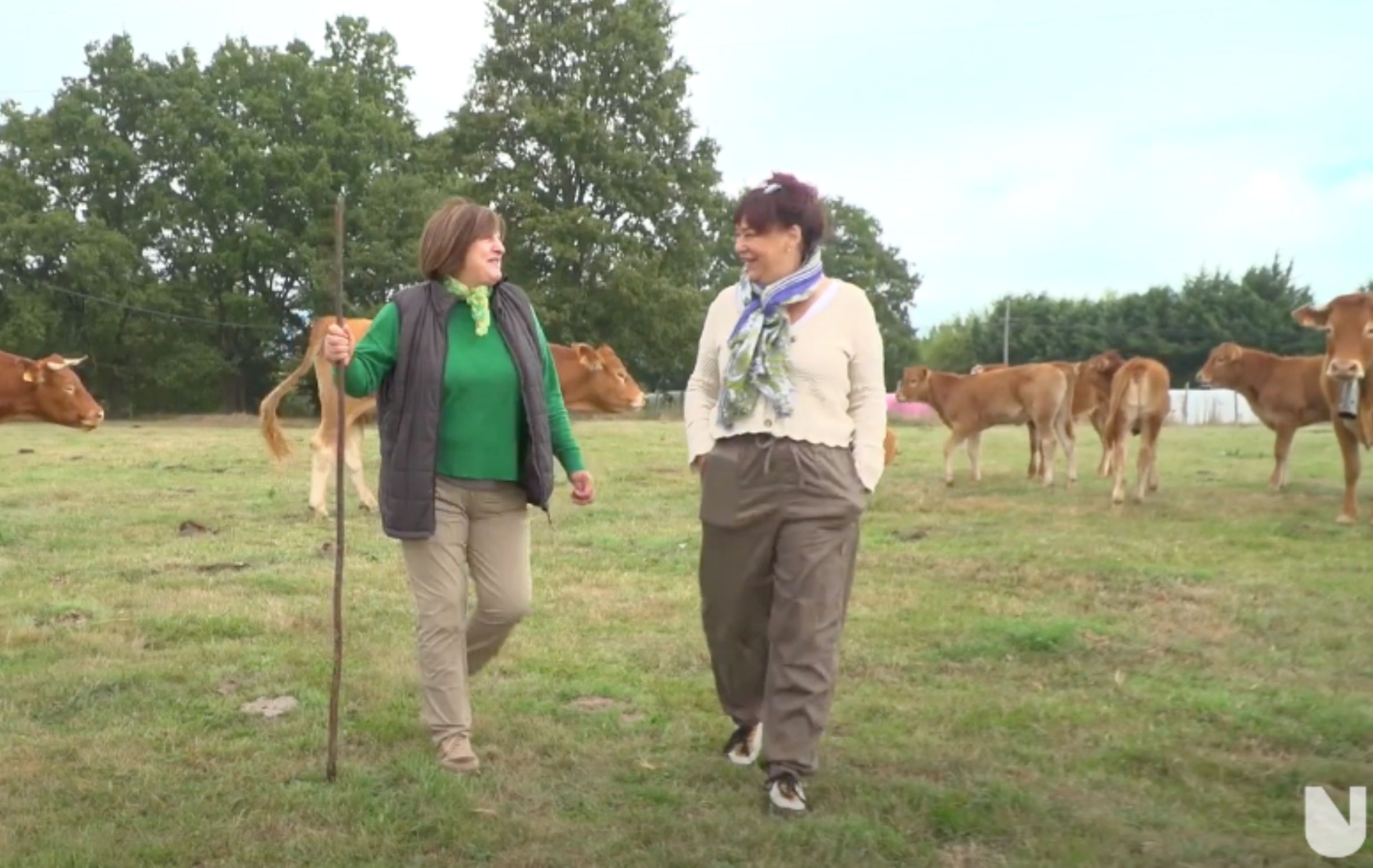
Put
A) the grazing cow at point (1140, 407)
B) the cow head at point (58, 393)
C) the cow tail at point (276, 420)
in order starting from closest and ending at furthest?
the cow head at point (58, 393) < the cow tail at point (276, 420) < the grazing cow at point (1140, 407)

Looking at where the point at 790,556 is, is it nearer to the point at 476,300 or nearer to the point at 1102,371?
the point at 476,300

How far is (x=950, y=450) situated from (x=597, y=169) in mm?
28971

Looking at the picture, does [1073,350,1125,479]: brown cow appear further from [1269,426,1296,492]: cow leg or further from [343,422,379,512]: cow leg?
[343,422,379,512]: cow leg

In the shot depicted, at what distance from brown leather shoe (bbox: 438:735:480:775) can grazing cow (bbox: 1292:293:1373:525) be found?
9.06 metres

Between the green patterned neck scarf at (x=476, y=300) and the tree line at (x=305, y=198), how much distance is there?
36277 mm

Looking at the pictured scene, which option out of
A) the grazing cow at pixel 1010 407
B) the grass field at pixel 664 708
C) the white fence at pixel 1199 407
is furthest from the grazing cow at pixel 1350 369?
the white fence at pixel 1199 407

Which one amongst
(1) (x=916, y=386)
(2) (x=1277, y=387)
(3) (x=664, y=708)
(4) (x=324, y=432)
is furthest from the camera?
(1) (x=916, y=386)

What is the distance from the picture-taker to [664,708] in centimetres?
540

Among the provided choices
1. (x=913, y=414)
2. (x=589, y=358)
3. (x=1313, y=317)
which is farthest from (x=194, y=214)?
(x=1313, y=317)

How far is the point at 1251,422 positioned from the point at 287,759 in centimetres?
3849

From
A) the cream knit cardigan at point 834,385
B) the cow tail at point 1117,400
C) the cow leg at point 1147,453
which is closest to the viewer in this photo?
the cream knit cardigan at point 834,385

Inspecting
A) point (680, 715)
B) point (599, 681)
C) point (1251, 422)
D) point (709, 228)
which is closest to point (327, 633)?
point (599, 681)

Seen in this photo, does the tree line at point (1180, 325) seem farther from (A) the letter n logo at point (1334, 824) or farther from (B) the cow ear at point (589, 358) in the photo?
(A) the letter n logo at point (1334, 824)

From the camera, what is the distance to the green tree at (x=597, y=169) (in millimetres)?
41812
